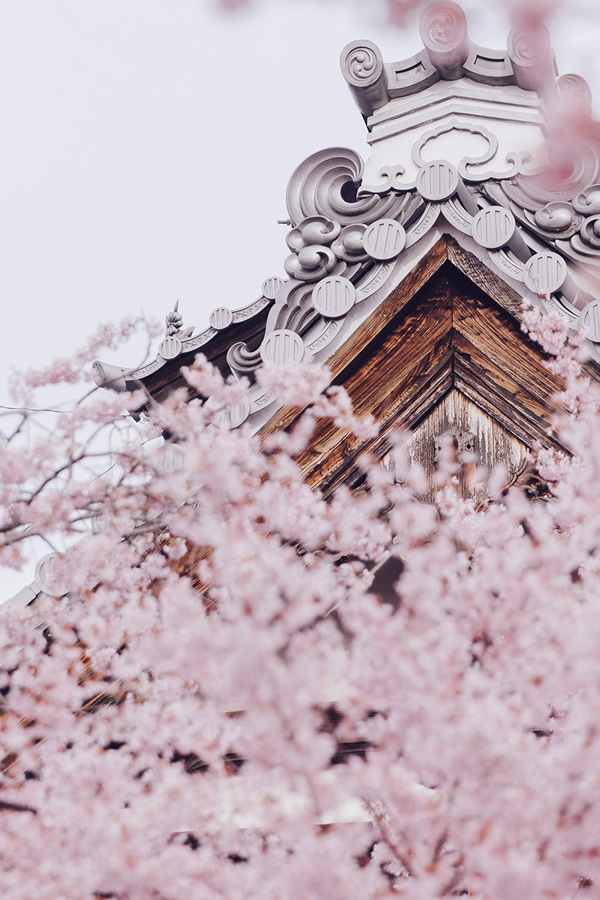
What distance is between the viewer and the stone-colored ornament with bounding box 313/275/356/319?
5.16 meters

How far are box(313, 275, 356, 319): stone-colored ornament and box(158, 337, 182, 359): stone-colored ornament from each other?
1738mm

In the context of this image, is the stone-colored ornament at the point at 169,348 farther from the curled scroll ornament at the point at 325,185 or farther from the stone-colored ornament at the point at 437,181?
the stone-colored ornament at the point at 437,181

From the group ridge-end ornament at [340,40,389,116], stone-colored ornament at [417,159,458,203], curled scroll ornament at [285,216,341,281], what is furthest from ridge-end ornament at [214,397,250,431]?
ridge-end ornament at [340,40,389,116]

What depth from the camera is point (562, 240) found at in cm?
566

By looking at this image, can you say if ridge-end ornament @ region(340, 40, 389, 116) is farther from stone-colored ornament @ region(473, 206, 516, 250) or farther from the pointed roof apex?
stone-colored ornament @ region(473, 206, 516, 250)

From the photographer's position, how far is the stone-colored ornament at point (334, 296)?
516cm

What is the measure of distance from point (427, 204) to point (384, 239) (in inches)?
12.2

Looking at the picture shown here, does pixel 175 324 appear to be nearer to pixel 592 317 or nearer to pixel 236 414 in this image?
pixel 236 414

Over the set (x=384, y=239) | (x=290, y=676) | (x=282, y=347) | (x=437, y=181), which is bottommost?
(x=290, y=676)

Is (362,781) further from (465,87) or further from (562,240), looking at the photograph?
(465,87)

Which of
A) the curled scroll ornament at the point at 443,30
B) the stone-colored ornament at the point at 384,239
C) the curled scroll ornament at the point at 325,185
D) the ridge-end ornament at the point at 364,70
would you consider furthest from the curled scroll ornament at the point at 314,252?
the curled scroll ornament at the point at 443,30

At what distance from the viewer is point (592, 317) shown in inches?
192

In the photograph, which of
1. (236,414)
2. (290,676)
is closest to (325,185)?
(236,414)

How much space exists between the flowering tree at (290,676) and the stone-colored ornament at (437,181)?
0.88m
